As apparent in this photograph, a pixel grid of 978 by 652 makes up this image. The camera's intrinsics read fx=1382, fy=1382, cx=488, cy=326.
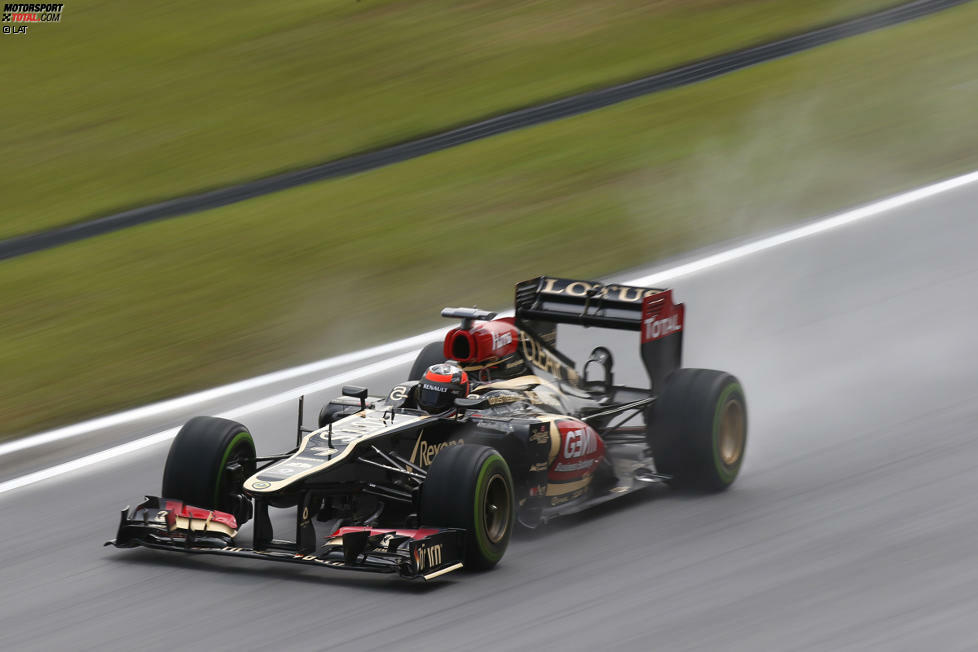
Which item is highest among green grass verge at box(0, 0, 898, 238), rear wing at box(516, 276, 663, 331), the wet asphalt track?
green grass verge at box(0, 0, 898, 238)

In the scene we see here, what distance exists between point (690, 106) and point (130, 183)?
8.36 metres

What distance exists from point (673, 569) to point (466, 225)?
31.4ft

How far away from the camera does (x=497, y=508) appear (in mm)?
8078

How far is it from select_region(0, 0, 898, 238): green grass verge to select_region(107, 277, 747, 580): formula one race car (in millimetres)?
9964

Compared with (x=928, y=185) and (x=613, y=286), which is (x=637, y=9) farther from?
(x=613, y=286)

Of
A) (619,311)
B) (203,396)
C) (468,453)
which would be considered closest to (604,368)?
(619,311)

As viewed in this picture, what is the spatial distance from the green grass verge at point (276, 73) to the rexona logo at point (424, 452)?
10.7 m

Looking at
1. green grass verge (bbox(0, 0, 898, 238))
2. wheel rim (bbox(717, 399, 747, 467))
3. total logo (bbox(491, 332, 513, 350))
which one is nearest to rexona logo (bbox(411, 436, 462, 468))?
total logo (bbox(491, 332, 513, 350))

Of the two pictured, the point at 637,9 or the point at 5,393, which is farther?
the point at 637,9

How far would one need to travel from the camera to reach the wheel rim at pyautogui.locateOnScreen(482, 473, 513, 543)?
26.2ft

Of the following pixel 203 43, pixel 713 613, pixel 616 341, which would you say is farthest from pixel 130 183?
pixel 713 613

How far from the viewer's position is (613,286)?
10250 mm

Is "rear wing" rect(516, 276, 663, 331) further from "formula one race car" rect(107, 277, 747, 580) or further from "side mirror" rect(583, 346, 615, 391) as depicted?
"side mirror" rect(583, 346, 615, 391)

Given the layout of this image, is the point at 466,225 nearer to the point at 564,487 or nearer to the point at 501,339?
the point at 501,339
